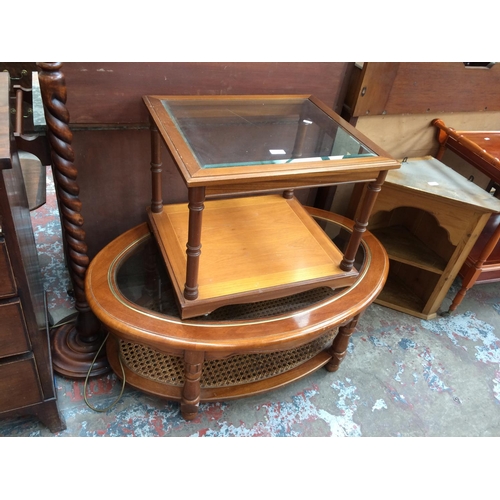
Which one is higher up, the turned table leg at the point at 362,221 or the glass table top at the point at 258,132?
the glass table top at the point at 258,132

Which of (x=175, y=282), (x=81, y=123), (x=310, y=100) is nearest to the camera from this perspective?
(x=175, y=282)

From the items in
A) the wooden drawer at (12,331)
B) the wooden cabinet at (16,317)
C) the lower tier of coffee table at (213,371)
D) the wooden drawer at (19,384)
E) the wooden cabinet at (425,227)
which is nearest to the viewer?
the wooden cabinet at (16,317)

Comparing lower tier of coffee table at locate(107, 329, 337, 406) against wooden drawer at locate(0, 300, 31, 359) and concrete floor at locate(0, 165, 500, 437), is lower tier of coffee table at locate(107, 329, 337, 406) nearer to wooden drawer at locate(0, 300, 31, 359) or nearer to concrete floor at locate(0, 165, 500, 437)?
concrete floor at locate(0, 165, 500, 437)

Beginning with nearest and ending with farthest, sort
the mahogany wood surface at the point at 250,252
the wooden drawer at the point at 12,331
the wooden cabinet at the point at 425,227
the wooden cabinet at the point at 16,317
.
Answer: the wooden cabinet at the point at 16,317
the wooden drawer at the point at 12,331
the mahogany wood surface at the point at 250,252
the wooden cabinet at the point at 425,227

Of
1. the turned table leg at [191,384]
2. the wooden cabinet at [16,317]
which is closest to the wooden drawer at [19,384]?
the wooden cabinet at [16,317]

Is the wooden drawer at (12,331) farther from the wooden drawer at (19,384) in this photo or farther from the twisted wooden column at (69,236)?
the twisted wooden column at (69,236)

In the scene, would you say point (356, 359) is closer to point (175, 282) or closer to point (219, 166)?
point (175, 282)

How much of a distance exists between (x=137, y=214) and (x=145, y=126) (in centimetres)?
35

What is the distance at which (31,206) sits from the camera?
1.40 meters

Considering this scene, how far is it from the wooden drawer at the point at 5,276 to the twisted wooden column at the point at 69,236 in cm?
28

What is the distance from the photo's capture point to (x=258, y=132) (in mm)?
1157

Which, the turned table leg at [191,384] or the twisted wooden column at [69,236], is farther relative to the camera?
the turned table leg at [191,384]

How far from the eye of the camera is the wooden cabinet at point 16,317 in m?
0.83

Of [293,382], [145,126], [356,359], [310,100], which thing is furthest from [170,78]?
[356,359]
